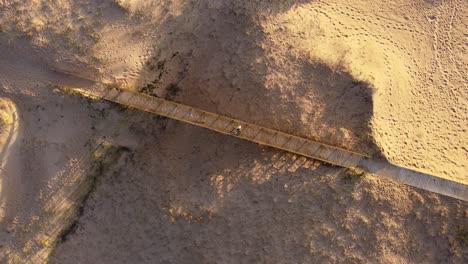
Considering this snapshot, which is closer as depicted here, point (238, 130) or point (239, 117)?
point (238, 130)

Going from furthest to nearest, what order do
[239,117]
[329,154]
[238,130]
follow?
[239,117], [238,130], [329,154]

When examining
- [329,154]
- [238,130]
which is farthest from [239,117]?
[329,154]

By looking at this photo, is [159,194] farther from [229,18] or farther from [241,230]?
[229,18]

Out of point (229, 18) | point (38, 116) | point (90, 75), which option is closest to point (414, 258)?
point (229, 18)

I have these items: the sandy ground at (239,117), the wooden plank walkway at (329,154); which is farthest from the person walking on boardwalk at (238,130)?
the sandy ground at (239,117)

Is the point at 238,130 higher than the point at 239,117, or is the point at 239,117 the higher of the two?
the point at 239,117

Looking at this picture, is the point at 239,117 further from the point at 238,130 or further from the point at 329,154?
the point at 329,154

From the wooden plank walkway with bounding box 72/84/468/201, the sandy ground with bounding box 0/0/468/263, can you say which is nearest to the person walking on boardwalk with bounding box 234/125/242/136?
the wooden plank walkway with bounding box 72/84/468/201

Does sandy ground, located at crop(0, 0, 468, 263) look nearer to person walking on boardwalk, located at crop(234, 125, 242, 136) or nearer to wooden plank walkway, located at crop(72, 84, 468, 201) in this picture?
wooden plank walkway, located at crop(72, 84, 468, 201)
